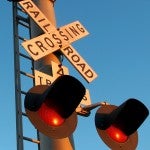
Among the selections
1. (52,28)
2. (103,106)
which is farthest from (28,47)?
(103,106)

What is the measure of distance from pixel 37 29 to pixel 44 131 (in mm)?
2424

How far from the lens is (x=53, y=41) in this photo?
17.3ft

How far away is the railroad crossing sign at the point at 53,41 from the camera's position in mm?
5020

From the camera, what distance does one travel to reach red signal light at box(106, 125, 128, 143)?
410 cm

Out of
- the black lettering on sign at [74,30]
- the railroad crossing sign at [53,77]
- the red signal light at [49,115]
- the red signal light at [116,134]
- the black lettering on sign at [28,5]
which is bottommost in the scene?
the red signal light at [116,134]

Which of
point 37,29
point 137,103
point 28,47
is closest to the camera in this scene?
point 137,103

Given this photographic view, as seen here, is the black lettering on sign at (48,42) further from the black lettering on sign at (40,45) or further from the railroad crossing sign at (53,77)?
the railroad crossing sign at (53,77)

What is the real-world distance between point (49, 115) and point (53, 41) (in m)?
1.79

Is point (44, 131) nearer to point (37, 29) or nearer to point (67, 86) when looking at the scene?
point (67, 86)

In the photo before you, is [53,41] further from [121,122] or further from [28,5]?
[121,122]

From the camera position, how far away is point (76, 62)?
17.5ft

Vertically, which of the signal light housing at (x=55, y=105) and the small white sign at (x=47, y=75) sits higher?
the small white sign at (x=47, y=75)

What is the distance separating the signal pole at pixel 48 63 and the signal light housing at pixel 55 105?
2.73 ft

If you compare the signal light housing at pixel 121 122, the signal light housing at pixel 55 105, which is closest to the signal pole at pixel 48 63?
the signal light housing at pixel 121 122
